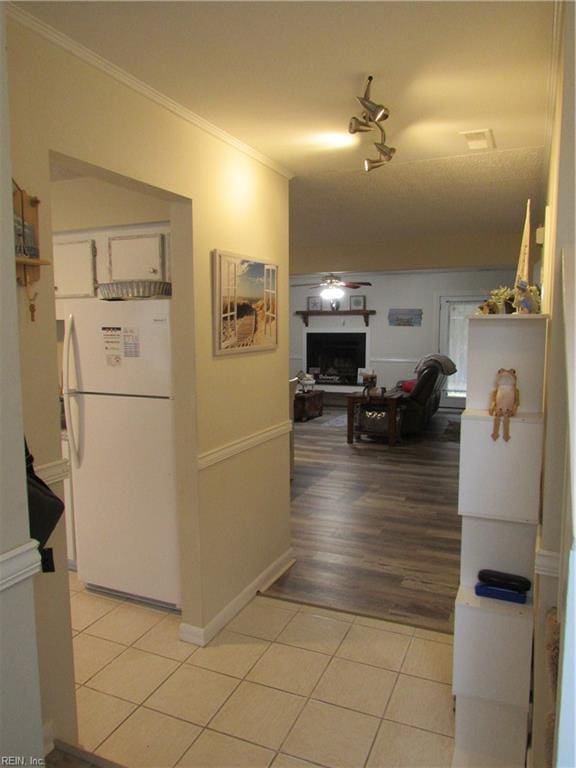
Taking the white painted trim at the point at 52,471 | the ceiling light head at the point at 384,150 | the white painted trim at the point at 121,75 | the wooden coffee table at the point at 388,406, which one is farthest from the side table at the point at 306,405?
the white painted trim at the point at 52,471

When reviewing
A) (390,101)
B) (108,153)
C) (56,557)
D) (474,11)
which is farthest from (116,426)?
(474,11)

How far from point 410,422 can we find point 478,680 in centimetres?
557

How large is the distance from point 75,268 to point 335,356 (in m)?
7.48

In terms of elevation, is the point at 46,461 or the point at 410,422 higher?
the point at 46,461

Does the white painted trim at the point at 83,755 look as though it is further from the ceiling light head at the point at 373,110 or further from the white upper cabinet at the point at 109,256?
the ceiling light head at the point at 373,110

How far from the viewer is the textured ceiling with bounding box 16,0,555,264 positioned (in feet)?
5.44

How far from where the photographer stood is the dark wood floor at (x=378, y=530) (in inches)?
127

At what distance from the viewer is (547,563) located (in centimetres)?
161

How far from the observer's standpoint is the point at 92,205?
10.4 ft

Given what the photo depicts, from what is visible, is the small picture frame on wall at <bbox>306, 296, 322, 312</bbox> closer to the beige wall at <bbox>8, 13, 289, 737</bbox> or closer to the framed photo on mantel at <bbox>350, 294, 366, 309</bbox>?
the framed photo on mantel at <bbox>350, 294, 366, 309</bbox>

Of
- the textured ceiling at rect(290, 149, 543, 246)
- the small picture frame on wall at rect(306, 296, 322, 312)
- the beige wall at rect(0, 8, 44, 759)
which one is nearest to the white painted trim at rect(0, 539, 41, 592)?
the beige wall at rect(0, 8, 44, 759)

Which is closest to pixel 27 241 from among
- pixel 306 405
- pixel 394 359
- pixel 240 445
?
pixel 240 445

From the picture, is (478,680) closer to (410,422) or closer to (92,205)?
Answer: (92,205)

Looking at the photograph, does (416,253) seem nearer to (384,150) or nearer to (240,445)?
(384,150)
